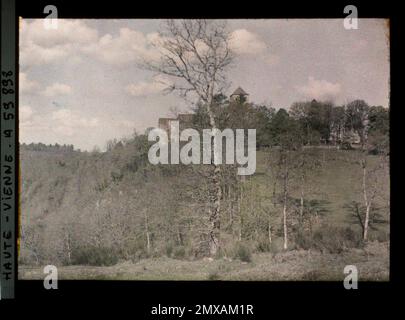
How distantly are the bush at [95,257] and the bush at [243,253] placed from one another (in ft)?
3.62

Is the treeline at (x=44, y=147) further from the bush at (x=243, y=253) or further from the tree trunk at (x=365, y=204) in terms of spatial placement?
the tree trunk at (x=365, y=204)

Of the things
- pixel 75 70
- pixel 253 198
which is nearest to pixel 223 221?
pixel 253 198

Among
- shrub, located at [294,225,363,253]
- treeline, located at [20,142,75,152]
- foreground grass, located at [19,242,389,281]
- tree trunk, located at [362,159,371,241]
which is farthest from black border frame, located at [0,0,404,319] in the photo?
treeline, located at [20,142,75,152]

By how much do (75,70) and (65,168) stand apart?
90cm

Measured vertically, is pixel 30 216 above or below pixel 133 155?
below

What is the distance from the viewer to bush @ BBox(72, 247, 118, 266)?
169 inches

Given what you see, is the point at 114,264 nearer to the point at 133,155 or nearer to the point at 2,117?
the point at 133,155

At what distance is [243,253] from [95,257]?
53.1 inches

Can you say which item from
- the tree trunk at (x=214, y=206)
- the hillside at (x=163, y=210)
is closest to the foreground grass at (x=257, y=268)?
the hillside at (x=163, y=210)

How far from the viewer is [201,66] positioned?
14.2 ft
